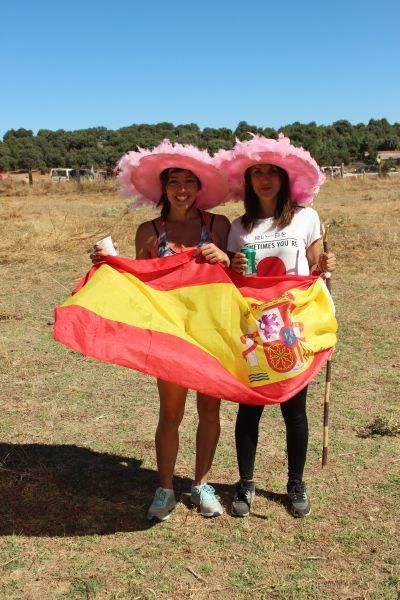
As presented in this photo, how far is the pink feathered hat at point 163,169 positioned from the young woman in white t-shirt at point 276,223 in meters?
0.08

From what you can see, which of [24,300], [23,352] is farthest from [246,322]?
[24,300]

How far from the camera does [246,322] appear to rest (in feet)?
Answer: 10.9

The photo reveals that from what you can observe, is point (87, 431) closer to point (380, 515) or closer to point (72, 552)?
point (72, 552)

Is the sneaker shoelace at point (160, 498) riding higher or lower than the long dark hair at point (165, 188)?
lower

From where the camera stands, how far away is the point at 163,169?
339cm

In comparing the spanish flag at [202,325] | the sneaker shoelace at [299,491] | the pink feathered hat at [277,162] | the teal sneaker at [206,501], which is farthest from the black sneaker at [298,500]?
the pink feathered hat at [277,162]

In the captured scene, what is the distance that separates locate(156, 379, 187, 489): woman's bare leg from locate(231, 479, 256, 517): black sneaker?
1.27 feet

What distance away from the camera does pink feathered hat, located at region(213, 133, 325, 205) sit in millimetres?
3191

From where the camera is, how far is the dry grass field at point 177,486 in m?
3.00

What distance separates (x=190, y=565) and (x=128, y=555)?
1.09ft

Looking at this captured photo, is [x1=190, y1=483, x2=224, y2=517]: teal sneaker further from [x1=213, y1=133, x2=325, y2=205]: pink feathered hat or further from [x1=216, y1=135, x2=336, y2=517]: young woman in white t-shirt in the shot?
[x1=213, y1=133, x2=325, y2=205]: pink feathered hat

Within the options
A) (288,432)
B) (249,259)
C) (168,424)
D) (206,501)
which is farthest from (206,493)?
(249,259)

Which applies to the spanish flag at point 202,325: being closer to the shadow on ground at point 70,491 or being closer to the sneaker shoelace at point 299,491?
the sneaker shoelace at point 299,491

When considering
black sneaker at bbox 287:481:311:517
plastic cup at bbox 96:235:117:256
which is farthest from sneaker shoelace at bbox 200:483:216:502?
plastic cup at bbox 96:235:117:256
